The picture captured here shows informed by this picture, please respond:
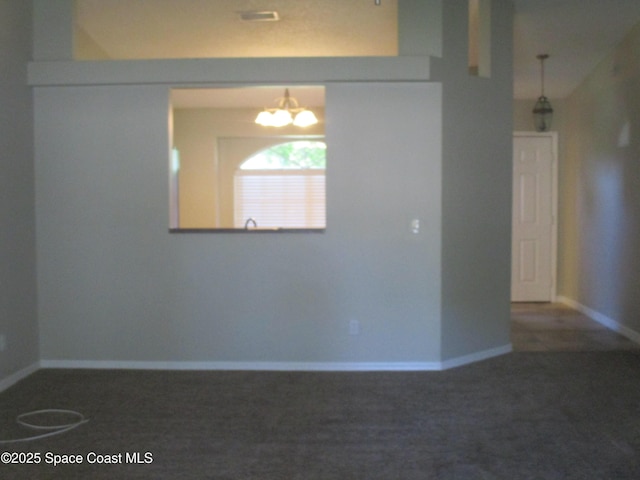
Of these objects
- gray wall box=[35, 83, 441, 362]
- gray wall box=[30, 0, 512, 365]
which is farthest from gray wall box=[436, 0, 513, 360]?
gray wall box=[35, 83, 441, 362]

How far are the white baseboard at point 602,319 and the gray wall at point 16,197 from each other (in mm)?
5270

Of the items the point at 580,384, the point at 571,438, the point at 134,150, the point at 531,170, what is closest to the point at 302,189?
the point at 531,170

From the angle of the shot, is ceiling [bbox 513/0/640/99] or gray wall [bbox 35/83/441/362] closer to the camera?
gray wall [bbox 35/83/441/362]

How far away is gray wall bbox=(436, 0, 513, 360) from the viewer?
491 centimetres

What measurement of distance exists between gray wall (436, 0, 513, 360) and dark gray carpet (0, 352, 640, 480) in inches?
14.9

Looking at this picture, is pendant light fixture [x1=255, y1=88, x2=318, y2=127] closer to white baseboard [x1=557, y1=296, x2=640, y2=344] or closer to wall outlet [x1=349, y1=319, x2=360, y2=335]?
wall outlet [x1=349, y1=319, x2=360, y2=335]

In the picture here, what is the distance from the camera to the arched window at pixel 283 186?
833 cm

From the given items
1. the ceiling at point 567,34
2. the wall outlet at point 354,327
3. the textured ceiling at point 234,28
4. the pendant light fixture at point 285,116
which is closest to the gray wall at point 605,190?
the ceiling at point 567,34

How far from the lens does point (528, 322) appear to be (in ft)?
22.8

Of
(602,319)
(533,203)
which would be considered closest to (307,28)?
(533,203)

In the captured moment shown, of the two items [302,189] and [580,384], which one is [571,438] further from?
[302,189]

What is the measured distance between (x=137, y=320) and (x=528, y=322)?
4234mm

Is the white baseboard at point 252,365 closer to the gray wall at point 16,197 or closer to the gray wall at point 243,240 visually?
the gray wall at point 243,240

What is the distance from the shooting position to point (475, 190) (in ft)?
16.8
